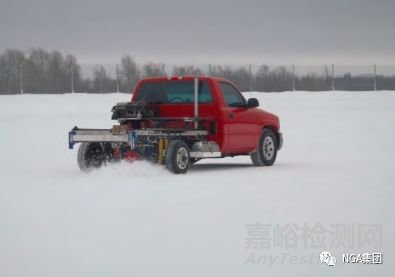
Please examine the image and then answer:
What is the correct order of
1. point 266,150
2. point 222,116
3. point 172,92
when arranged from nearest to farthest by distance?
point 222,116 → point 172,92 → point 266,150

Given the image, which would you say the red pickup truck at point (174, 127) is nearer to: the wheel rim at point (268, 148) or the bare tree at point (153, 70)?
the wheel rim at point (268, 148)

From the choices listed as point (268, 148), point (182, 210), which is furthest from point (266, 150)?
point (182, 210)

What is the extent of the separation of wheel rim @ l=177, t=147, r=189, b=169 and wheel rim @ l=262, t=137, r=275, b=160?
108 inches

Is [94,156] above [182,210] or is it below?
above

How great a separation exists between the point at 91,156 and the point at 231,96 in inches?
112

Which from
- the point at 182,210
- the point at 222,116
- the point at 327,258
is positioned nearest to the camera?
the point at 327,258

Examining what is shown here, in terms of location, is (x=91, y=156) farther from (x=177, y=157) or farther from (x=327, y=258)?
(x=327, y=258)

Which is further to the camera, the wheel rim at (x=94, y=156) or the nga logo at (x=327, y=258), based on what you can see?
the wheel rim at (x=94, y=156)

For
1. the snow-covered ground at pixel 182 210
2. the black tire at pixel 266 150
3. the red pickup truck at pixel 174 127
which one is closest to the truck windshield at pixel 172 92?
the red pickup truck at pixel 174 127

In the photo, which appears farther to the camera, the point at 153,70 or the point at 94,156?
the point at 153,70

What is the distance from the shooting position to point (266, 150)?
17.8 m

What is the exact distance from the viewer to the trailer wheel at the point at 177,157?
1487 centimetres

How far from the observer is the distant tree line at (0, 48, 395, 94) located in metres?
42.8

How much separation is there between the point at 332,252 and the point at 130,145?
7627 mm
